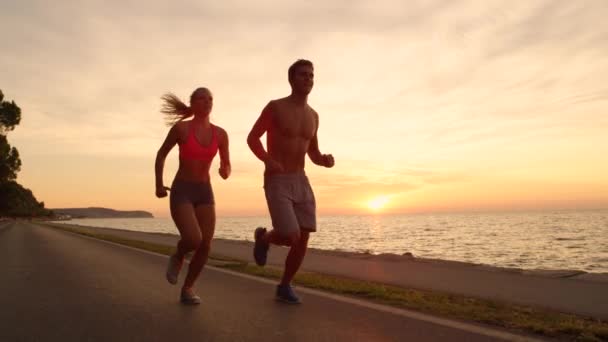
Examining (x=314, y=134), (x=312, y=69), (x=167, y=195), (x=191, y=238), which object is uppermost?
(x=312, y=69)

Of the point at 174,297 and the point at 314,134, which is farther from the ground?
the point at 314,134

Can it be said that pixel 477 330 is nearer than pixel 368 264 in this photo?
Yes

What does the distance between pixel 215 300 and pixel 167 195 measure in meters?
1.28

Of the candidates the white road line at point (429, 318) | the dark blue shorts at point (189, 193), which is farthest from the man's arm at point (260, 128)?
the white road line at point (429, 318)

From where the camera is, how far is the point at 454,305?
5.28 metres


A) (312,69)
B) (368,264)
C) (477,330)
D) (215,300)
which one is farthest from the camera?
(368,264)

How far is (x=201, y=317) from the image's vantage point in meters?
4.72

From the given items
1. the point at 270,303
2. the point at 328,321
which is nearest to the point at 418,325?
the point at 328,321

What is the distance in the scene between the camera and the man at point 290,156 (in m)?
5.03

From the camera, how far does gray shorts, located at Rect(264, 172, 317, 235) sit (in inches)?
196

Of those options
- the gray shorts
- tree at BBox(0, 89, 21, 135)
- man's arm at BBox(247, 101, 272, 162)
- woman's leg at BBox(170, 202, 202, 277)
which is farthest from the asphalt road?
tree at BBox(0, 89, 21, 135)

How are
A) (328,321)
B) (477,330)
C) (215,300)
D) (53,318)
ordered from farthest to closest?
(215,300), (53,318), (328,321), (477,330)

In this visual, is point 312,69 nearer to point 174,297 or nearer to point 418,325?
point 418,325

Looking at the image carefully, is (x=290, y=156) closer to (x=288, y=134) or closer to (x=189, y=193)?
(x=288, y=134)
